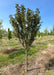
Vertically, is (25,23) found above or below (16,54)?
above

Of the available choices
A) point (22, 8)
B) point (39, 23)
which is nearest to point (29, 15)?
point (22, 8)

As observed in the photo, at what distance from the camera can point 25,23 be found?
4434 mm

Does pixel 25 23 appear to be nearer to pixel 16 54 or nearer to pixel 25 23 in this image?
pixel 25 23

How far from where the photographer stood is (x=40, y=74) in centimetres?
468

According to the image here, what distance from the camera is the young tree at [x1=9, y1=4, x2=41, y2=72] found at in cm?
438

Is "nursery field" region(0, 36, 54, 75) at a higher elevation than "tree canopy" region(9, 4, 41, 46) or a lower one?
lower

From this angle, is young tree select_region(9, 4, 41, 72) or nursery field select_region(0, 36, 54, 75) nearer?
young tree select_region(9, 4, 41, 72)

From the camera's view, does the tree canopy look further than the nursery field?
No

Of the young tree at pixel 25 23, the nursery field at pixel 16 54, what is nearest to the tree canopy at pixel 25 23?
the young tree at pixel 25 23

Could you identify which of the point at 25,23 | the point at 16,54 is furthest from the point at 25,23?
the point at 16,54

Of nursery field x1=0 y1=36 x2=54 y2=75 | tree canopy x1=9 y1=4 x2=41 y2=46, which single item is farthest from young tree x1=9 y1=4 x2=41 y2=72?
nursery field x1=0 y1=36 x2=54 y2=75

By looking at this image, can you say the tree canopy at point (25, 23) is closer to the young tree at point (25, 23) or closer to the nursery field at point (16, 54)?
the young tree at point (25, 23)

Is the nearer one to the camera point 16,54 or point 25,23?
point 25,23

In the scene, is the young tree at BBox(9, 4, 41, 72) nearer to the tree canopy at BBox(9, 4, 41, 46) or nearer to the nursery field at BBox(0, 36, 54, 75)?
the tree canopy at BBox(9, 4, 41, 46)
